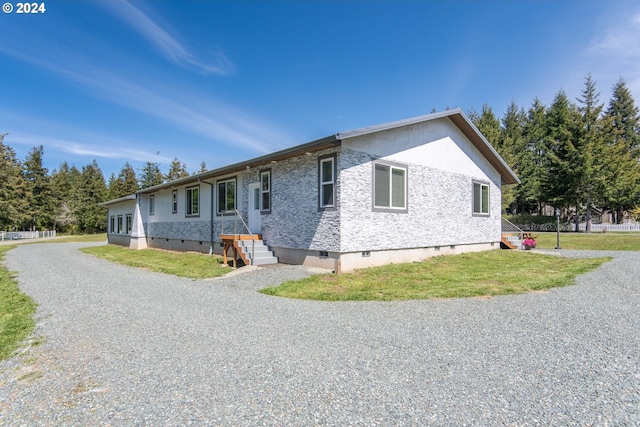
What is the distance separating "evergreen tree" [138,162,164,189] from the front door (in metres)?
48.1

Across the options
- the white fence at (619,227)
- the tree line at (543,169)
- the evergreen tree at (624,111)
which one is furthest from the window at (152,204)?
the evergreen tree at (624,111)

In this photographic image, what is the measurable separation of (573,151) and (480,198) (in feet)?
76.3

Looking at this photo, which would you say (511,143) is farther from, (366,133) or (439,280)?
(439,280)

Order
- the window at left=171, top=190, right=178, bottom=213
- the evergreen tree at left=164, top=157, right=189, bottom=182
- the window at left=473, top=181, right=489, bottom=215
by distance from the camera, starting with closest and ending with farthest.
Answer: the window at left=473, top=181, right=489, bottom=215 → the window at left=171, top=190, right=178, bottom=213 → the evergreen tree at left=164, top=157, right=189, bottom=182

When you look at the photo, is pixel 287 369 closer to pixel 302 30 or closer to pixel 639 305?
pixel 639 305

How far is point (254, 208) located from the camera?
13.3m

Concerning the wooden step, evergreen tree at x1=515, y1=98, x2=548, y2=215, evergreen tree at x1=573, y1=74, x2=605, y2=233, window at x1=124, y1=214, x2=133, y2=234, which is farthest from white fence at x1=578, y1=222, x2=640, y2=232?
window at x1=124, y1=214, x2=133, y2=234

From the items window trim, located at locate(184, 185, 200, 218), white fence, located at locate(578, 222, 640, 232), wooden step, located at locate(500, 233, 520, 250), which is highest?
window trim, located at locate(184, 185, 200, 218)

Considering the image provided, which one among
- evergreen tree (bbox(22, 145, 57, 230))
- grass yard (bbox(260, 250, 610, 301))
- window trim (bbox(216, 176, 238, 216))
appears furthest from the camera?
evergreen tree (bbox(22, 145, 57, 230))

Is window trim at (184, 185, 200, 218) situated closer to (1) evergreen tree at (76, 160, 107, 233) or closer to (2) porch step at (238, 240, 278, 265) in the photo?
(2) porch step at (238, 240, 278, 265)

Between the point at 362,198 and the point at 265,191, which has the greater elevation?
the point at 265,191

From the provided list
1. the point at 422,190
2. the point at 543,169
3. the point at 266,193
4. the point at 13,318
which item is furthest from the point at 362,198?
the point at 543,169

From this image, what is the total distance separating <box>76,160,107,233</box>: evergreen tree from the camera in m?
51.4

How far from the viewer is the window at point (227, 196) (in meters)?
14.5
